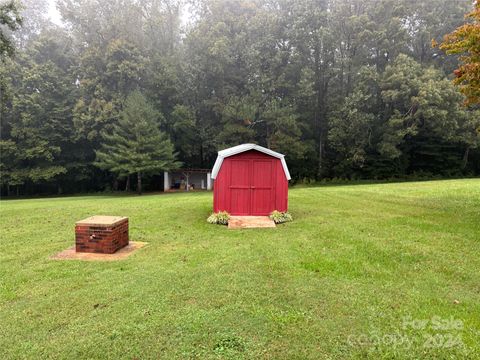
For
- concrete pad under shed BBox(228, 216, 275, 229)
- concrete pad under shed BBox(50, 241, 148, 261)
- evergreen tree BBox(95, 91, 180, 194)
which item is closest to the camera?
concrete pad under shed BBox(50, 241, 148, 261)

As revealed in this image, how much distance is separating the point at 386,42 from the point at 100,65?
23685 millimetres

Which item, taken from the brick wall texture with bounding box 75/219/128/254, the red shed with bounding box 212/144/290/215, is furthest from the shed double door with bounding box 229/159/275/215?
the brick wall texture with bounding box 75/219/128/254

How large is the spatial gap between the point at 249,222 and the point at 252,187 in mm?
1322

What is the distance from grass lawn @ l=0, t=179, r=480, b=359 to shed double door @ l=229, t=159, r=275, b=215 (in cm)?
198

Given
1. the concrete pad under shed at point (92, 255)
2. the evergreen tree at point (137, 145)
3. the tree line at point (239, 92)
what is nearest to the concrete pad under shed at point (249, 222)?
the concrete pad under shed at point (92, 255)

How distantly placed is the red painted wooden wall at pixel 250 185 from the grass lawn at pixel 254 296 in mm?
1944

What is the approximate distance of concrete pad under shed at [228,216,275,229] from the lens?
28.2 ft

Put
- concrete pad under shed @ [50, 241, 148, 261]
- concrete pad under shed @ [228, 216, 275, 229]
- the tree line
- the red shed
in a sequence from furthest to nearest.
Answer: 1. the tree line
2. the red shed
3. concrete pad under shed @ [228, 216, 275, 229]
4. concrete pad under shed @ [50, 241, 148, 261]

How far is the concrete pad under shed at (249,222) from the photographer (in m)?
8.59

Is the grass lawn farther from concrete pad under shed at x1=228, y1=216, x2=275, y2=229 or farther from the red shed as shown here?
the red shed

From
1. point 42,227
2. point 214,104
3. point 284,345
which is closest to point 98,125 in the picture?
point 214,104

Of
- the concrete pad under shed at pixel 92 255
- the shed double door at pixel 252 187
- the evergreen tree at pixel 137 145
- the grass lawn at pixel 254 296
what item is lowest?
the grass lawn at pixel 254 296

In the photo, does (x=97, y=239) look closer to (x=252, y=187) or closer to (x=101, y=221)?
(x=101, y=221)

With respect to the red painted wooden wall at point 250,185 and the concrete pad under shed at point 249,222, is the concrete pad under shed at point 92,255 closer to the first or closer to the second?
the concrete pad under shed at point 249,222
